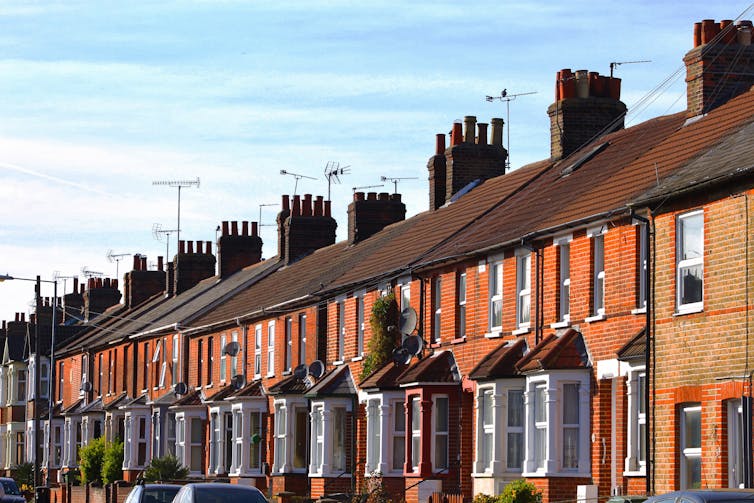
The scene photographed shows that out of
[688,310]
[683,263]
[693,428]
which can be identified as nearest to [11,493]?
[693,428]

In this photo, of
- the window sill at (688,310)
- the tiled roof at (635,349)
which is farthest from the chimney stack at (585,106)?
the window sill at (688,310)

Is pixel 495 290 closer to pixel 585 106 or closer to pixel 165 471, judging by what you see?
pixel 585 106

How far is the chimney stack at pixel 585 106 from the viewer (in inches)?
1551

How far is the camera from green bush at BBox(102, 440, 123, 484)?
61.8 metres

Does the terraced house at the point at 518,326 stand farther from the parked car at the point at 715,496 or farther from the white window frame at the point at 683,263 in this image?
the parked car at the point at 715,496

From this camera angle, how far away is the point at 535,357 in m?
31.1

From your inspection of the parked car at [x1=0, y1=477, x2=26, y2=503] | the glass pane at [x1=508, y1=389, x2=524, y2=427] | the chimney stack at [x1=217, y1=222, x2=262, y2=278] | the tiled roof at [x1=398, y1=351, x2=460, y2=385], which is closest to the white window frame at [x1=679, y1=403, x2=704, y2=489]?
the glass pane at [x1=508, y1=389, x2=524, y2=427]

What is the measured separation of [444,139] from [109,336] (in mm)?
29647

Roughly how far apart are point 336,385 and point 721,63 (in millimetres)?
15266

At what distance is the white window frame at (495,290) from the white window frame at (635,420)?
21.2 feet

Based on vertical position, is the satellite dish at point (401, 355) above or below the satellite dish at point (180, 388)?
above

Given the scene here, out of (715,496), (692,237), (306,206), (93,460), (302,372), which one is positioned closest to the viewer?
(715,496)

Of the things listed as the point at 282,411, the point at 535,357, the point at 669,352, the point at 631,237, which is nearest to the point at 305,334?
the point at 282,411

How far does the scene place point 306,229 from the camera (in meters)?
59.2
